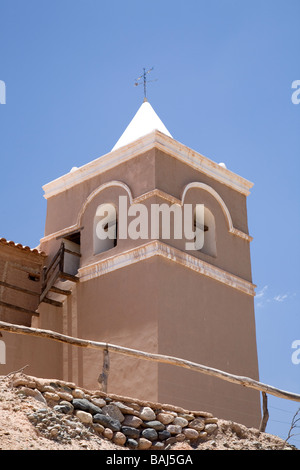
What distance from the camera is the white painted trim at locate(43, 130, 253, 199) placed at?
15804 millimetres

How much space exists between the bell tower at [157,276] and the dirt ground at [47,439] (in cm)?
339

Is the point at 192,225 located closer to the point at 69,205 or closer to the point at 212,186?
the point at 212,186

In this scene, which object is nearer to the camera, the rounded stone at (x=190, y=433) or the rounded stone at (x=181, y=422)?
the rounded stone at (x=190, y=433)

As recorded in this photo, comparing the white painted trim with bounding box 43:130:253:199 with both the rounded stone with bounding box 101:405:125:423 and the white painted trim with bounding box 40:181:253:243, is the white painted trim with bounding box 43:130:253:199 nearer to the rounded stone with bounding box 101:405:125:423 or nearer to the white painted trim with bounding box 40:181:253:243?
the white painted trim with bounding box 40:181:253:243

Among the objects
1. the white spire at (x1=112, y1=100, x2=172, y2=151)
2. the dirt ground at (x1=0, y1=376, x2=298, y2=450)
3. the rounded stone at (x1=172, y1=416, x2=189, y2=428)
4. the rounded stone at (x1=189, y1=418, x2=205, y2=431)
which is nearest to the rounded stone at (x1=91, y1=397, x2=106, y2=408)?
the dirt ground at (x1=0, y1=376, x2=298, y2=450)

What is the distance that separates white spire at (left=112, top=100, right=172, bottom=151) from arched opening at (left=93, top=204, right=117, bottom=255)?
1559 mm

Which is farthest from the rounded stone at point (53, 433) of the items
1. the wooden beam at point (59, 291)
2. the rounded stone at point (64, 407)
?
the wooden beam at point (59, 291)

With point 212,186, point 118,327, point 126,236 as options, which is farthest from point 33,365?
point 212,186

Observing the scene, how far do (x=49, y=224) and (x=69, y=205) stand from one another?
0.75 m

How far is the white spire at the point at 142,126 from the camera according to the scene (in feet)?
56.7

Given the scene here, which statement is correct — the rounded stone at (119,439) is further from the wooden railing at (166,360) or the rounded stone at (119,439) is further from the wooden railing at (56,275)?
the wooden railing at (56,275)

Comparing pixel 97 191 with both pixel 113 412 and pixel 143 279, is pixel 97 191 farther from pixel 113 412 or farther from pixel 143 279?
pixel 113 412

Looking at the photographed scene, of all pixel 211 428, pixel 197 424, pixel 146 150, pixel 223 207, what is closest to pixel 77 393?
pixel 197 424

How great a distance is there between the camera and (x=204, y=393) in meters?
14.3
